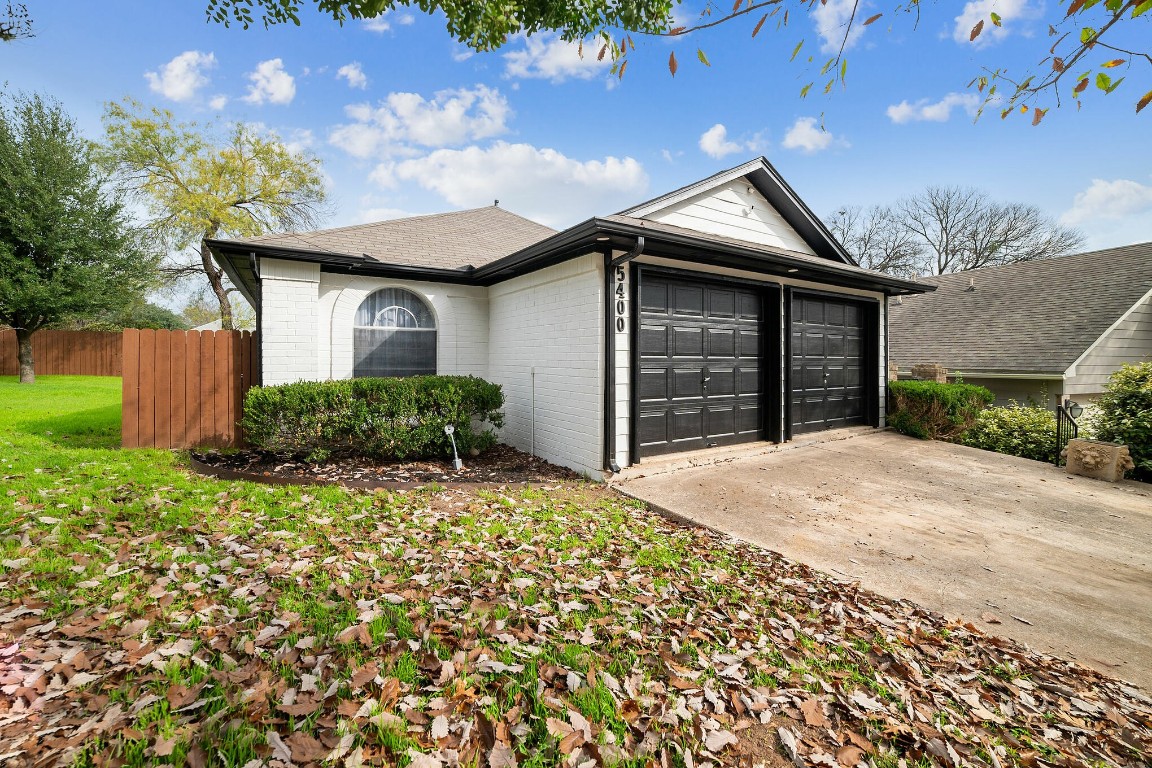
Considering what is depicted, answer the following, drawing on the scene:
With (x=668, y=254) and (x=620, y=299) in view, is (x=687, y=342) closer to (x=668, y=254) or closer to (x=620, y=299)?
(x=668, y=254)

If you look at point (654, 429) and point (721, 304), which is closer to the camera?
point (654, 429)

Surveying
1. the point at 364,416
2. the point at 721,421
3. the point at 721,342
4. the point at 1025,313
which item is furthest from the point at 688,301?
the point at 1025,313

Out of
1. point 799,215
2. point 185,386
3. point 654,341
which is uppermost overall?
point 799,215

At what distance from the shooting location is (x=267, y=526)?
3.87m

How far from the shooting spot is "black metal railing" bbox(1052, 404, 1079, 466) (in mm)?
6895

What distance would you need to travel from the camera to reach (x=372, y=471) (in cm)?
606

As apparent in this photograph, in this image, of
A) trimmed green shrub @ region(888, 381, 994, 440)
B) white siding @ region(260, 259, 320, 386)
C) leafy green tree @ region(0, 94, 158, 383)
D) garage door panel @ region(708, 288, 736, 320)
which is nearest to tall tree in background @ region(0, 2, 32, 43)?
white siding @ region(260, 259, 320, 386)

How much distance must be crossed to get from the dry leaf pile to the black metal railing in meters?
6.23

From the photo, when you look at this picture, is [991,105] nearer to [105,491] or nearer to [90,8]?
[105,491]

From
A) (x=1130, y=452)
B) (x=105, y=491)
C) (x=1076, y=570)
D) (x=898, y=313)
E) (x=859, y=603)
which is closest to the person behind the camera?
(x=859, y=603)

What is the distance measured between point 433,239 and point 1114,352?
15.4 metres

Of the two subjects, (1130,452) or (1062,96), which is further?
(1130,452)

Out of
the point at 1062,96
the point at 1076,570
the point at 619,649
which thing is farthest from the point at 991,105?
the point at 1076,570

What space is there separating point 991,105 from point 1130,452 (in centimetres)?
708
